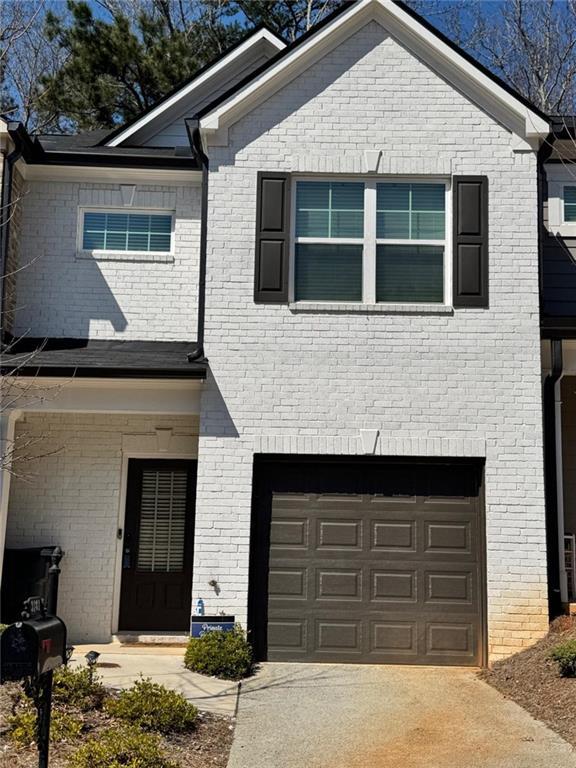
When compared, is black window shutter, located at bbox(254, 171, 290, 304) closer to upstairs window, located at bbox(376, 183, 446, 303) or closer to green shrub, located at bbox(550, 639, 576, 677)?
upstairs window, located at bbox(376, 183, 446, 303)

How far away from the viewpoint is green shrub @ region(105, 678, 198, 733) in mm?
6270

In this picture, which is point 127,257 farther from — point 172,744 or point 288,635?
point 172,744

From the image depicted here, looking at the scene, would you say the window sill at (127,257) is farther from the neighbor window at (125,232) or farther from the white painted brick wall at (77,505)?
the white painted brick wall at (77,505)

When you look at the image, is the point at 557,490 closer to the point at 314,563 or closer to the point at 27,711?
the point at 314,563

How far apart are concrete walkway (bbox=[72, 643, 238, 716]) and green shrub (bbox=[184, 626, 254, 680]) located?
10 cm

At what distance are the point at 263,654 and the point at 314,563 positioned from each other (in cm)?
111

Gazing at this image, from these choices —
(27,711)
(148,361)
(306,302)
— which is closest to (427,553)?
(306,302)

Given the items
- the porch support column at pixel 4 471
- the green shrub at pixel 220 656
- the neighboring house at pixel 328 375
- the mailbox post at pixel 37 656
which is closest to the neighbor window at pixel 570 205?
the neighboring house at pixel 328 375

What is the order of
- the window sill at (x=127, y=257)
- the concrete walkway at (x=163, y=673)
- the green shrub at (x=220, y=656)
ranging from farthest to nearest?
the window sill at (x=127, y=257) → the green shrub at (x=220, y=656) → the concrete walkway at (x=163, y=673)

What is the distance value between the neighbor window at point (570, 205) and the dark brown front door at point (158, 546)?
5.96 metres

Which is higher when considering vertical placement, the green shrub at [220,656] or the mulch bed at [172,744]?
the green shrub at [220,656]

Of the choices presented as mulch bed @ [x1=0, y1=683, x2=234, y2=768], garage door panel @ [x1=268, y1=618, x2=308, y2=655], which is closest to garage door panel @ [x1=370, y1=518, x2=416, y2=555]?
garage door panel @ [x1=268, y1=618, x2=308, y2=655]

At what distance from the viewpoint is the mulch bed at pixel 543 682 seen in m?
6.89

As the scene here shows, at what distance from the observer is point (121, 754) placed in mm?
5418
